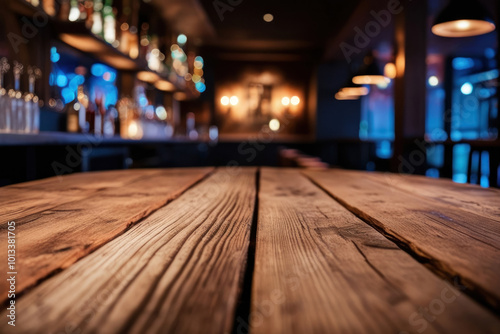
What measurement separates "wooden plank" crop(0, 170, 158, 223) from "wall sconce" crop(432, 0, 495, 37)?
313cm

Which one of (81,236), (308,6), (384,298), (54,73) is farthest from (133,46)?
(384,298)

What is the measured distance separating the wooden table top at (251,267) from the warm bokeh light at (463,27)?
3098mm

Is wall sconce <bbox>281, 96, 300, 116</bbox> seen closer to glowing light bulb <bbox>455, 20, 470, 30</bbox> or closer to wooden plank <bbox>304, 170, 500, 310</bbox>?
glowing light bulb <bbox>455, 20, 470, 30</bbox>

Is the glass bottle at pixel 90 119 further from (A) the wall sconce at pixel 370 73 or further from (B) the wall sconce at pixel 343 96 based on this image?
(B) the wall sconce at pixel 343 96

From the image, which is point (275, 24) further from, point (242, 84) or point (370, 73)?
point (242, 84)

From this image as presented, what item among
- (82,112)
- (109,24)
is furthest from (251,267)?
(109,24)

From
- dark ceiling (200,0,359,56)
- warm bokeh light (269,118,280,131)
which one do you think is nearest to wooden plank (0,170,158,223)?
dark ceiling (200,0,359,56)

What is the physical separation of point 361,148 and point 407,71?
3553 millimetres

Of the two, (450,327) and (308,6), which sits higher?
(308,6)

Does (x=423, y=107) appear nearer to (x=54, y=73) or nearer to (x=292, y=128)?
(x=54, y=73)

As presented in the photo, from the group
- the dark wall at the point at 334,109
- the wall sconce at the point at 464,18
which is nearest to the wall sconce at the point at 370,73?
the wall sconce at the point at 464,18

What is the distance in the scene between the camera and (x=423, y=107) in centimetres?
528

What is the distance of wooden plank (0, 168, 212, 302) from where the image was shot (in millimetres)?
426

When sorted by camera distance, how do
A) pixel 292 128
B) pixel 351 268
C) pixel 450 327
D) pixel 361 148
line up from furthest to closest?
pixel 292 128 → pixel 361 148 → pixel 351 268 → pixel 450 327
